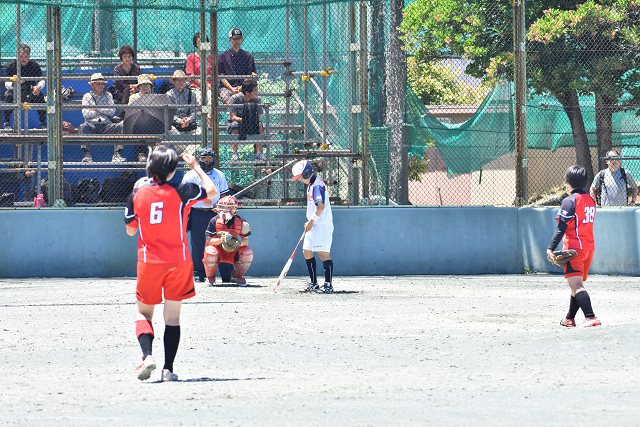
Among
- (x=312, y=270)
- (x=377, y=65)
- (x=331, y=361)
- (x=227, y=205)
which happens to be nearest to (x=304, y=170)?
(x=312, y=270)

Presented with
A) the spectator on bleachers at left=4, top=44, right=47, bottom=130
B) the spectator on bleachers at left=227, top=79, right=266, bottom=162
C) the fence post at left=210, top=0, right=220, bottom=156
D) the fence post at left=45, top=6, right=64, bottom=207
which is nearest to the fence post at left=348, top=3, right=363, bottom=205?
the spectator on bleachers at left=227, top=79, right=266, bottom=162

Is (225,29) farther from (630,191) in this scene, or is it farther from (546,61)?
(630,191)

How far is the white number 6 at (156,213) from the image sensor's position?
5.87m

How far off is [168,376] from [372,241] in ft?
25.9

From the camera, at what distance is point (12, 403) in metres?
5.16

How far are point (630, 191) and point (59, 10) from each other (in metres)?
9.00

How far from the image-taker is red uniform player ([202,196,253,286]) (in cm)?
1177

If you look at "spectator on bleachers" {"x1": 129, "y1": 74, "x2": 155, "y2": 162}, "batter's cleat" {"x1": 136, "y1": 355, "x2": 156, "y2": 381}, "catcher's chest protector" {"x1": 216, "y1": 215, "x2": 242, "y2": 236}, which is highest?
"spectator on bleachers" {"x1": 129, "y1": 74, "x2": 155, "y2": 162}

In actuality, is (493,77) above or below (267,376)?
above

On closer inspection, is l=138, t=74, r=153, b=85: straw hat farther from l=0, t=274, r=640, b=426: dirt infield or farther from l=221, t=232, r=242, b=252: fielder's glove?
l=0, t=274, r=640, b=426: dirt infield

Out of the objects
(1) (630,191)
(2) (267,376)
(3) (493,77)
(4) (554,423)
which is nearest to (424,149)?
(3) (493,77)

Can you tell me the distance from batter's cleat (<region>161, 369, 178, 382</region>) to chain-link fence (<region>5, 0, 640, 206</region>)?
7301 mm

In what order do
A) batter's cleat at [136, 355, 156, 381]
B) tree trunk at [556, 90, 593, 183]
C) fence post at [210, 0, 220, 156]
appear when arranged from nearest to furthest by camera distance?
batter's cleat at [136, 355, 156, 381] → fence post at [210, 0, 220, 156] → tree trunk at [556, 90, 593, 183]

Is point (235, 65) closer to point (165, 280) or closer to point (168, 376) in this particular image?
point (165, 280)
